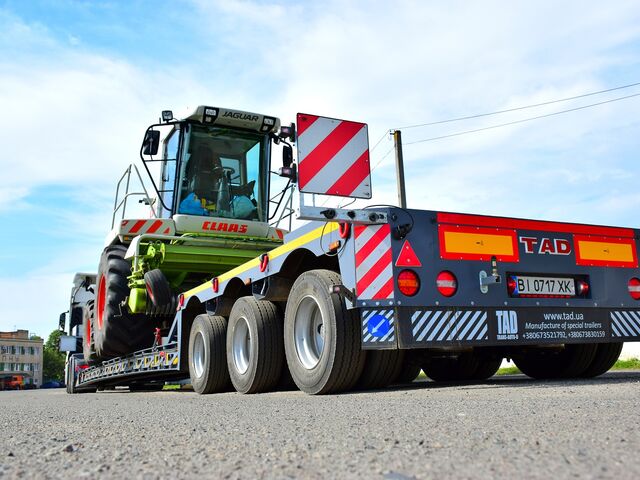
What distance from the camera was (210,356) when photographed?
7035 millimetres

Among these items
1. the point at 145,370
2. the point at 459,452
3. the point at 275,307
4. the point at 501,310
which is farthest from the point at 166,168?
the point at 459,452

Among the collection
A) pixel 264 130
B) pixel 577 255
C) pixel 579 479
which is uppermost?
pixel 264 130

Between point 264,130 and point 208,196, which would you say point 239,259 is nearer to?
point 208,196

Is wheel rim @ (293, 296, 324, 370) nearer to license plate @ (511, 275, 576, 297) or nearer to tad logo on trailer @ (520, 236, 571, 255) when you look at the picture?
license plate @ (511, 275, 576, 297)

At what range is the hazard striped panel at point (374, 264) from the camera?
488 cm

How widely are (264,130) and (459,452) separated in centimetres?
793

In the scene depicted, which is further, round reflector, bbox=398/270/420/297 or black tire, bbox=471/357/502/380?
black tire, bbox=471/357/502/380

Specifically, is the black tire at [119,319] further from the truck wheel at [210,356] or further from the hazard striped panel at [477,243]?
the hazard striped panel at [477,243]

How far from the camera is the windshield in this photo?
30.7 ft

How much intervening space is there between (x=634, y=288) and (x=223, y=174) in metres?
5.82

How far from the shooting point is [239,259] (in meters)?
8.85

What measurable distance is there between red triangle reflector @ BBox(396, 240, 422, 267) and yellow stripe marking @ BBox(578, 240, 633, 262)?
1.75m

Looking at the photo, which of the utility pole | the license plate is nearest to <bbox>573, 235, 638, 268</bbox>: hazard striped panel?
the license plate

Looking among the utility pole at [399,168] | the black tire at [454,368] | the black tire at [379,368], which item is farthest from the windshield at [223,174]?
the utility pole at [399,168]
